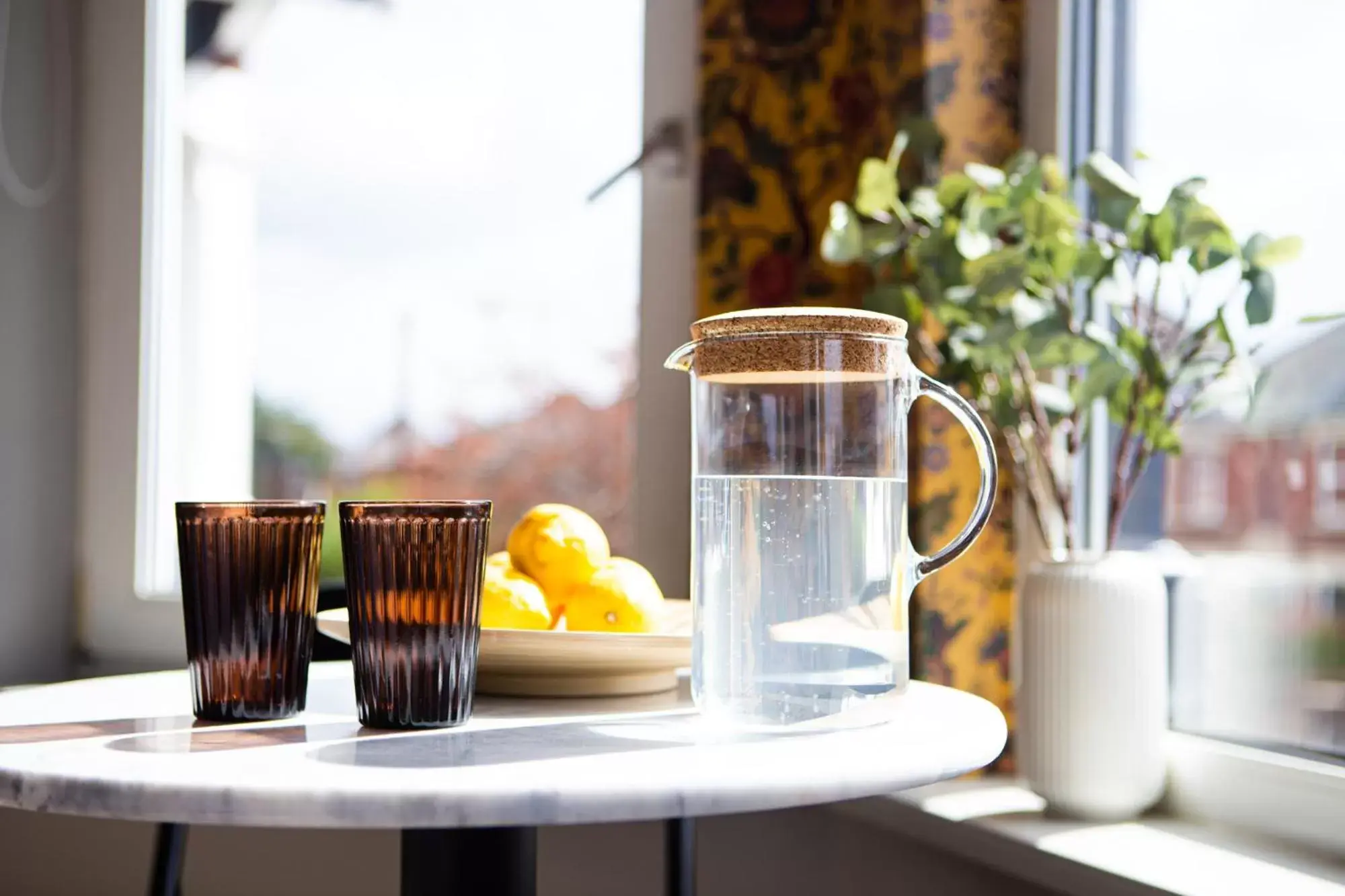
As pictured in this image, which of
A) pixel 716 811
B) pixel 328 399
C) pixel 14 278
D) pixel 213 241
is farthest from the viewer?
pixel 328 399

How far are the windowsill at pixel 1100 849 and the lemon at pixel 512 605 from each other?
A: 534 mm

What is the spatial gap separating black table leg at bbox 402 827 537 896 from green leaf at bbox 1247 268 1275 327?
751mm

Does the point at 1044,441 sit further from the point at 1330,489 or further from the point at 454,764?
the point at 454,764

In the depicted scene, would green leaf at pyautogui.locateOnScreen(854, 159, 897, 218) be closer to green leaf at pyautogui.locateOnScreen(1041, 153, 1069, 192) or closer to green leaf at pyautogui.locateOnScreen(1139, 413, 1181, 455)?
green leaf at pyautogui.locateOnScreen(1041, 153, 1069, 192)

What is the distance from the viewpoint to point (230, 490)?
7.42 feet

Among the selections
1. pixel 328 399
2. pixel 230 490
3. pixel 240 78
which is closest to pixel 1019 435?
pixel 230 490

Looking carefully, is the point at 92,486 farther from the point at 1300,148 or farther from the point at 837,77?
the point at 1300,148

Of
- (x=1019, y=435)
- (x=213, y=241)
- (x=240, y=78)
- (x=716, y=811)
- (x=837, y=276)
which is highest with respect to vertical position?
(x=240, y=78)

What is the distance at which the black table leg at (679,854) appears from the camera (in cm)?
88

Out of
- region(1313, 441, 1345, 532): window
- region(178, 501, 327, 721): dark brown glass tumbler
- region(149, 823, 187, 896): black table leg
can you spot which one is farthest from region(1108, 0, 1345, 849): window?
region(149, 823, 187, 896): black table leg

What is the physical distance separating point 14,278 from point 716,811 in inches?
73.6

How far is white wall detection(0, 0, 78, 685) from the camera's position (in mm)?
1969

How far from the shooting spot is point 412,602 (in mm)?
660

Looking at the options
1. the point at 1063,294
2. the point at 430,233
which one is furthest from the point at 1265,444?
the point at 430,233
